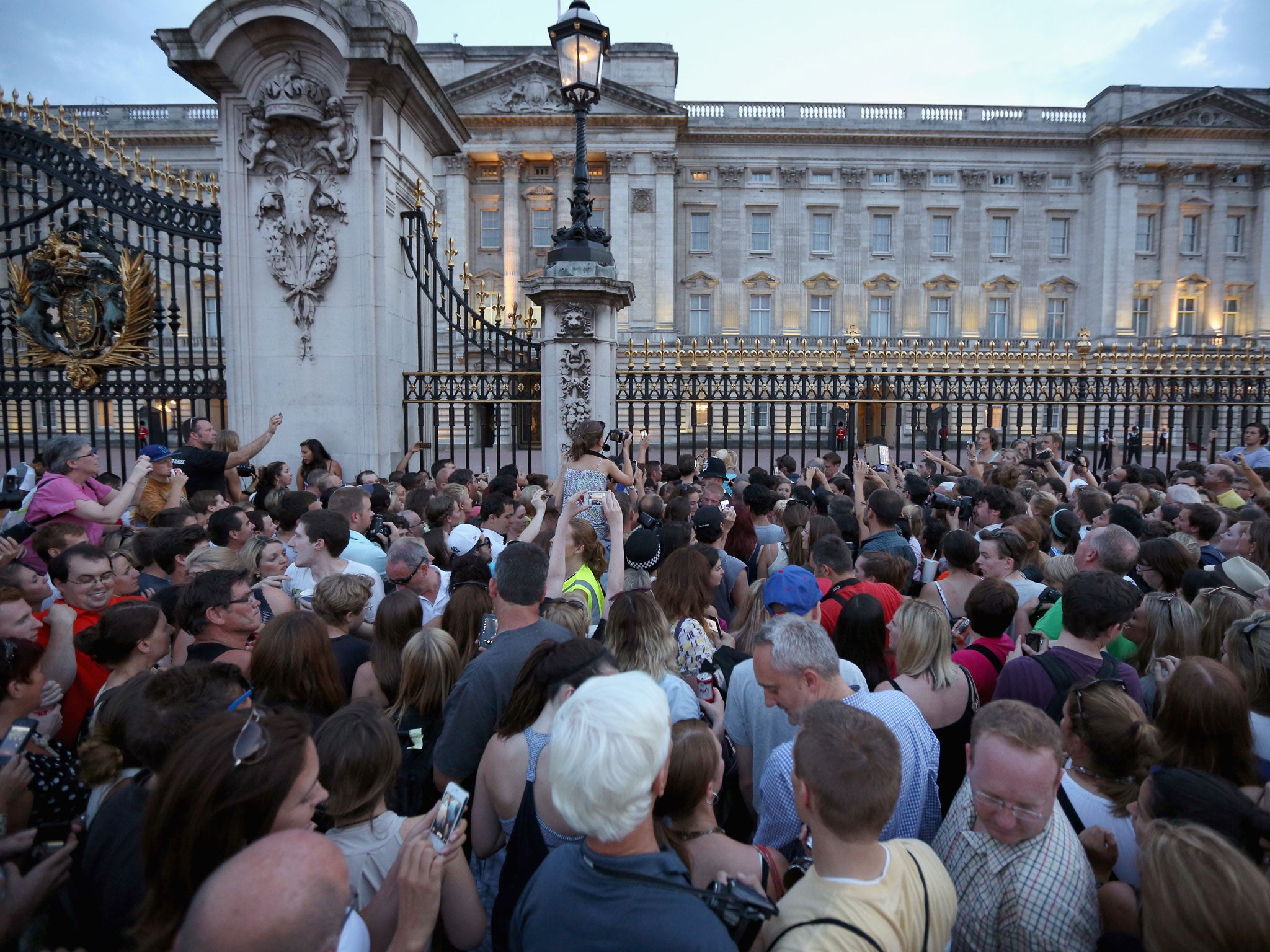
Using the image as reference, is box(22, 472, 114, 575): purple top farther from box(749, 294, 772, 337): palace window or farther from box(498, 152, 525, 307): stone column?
box(749, 294, 772, 337): palace window

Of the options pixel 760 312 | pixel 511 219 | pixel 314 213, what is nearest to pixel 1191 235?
pixel 760 312

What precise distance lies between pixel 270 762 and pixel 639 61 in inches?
1767

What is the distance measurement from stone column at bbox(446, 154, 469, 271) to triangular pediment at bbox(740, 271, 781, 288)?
15907 mm

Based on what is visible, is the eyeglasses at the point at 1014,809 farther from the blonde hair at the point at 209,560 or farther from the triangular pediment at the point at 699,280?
the triangular pediment at the point at 699,280

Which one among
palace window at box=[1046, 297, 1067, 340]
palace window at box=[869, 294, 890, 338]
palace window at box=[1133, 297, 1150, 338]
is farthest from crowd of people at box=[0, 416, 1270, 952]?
palace window at box=[1133, 297, 1150, 338]

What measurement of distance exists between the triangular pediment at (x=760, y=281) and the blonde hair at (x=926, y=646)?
42333 millimetres

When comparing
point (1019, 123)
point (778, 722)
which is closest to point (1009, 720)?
point (778, 722)

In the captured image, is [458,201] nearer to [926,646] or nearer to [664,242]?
[664,242]

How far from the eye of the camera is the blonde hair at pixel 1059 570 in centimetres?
446

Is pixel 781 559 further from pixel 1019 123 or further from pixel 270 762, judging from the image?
pixel 1019 123

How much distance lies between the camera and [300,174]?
848 centimetres

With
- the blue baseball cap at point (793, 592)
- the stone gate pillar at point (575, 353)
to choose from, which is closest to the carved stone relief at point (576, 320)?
the stone gate pillar at point (575, 353)

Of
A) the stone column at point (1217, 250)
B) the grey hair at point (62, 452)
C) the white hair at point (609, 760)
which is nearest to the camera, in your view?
the white hair at point (609, 760)

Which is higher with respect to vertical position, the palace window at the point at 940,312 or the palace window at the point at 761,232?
the palace window at the point at 761,232
